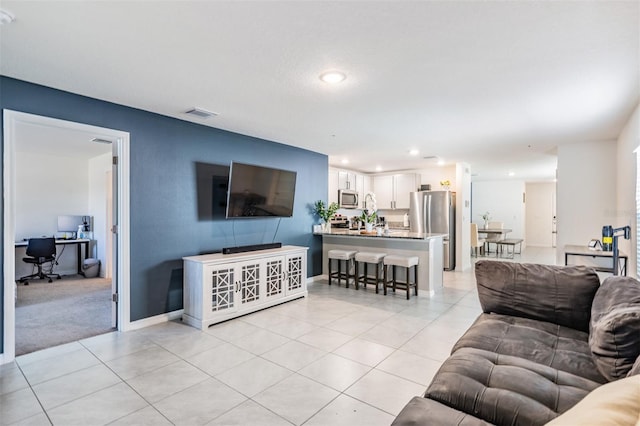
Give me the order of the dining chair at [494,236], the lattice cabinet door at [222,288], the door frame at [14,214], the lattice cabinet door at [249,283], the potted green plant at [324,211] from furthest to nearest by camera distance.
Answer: the dining chair at [494,236]
the potted green plant at [324,211]
the lattice cabinet door at [249,283]
the lattice cabinet door at [222,288]
the door frame at [14,214]

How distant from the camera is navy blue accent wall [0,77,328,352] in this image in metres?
3.08

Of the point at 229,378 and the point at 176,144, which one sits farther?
the point at 176,144

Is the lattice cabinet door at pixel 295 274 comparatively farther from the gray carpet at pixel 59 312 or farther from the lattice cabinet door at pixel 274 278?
the gray carpet at pixel 59 312

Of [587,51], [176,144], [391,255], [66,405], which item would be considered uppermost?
[587,51]

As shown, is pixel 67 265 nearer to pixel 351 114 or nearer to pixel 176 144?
pixel 176 144

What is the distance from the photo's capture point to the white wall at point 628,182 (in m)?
3.57

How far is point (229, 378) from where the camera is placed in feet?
8.25

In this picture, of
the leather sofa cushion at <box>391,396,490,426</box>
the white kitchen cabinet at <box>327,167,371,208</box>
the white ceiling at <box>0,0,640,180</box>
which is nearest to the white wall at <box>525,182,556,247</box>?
the white kitchen cabinet at <box>327,167,371,208</box>

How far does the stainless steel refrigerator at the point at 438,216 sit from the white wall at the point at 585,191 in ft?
7.02

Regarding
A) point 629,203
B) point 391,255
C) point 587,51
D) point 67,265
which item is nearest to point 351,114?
point 587,51

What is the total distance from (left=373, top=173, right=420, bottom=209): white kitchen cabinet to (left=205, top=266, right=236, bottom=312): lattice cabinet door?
5503 millimetres

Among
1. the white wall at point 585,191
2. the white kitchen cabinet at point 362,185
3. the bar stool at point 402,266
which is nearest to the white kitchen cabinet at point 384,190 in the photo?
the white kitchen cabinet at point 362,185

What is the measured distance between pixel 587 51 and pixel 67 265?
884cm

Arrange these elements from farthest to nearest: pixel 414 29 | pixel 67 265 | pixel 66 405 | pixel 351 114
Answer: pixel 67 265, pixel 351 114, pixel 66 405, pixel 414 29
